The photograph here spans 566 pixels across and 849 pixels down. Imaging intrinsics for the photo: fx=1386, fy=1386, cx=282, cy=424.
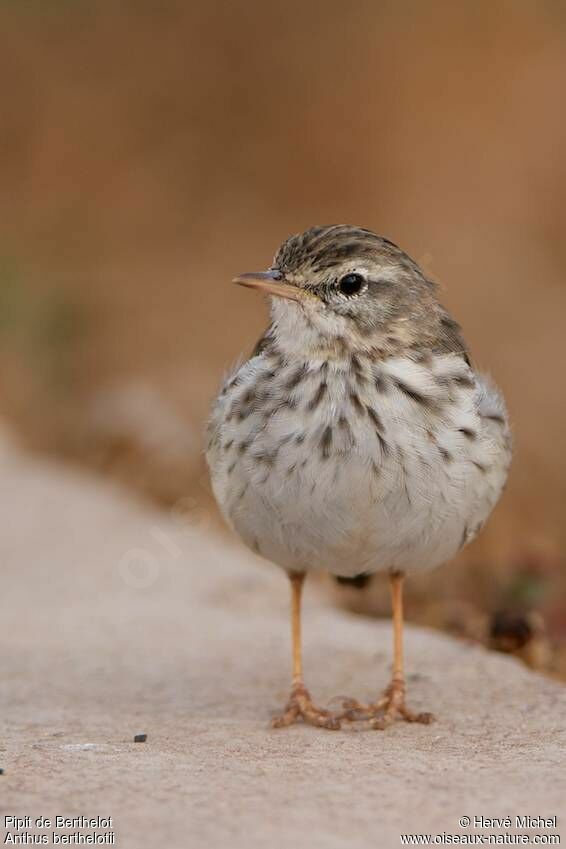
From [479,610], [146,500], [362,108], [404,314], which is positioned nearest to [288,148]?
[362,108]

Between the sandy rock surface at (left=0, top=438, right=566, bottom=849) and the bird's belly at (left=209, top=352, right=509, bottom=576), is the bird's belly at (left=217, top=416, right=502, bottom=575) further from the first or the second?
the sandy rock surface at (left=0, top=438, right=566, bottom=849)

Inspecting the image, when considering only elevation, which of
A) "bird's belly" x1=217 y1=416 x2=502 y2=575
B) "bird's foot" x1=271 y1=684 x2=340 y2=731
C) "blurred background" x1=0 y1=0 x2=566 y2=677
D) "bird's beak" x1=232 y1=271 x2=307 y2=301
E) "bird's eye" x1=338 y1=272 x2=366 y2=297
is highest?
"blurred background" x1=0 y1=0 x2=566 y2=677

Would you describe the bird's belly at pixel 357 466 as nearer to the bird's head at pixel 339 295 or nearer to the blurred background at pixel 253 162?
the bird's head at pixel 339 295

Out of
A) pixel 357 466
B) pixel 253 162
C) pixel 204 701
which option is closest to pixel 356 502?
pixel 357 466

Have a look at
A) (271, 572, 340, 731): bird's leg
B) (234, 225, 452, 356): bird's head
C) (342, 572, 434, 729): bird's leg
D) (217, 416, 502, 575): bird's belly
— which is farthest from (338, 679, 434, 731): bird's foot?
(234, 225, 452, 356): bird's head

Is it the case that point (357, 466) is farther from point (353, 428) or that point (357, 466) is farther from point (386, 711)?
point (386, 711)

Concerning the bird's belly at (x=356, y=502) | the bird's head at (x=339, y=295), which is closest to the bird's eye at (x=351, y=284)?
the bird's head at (x=339, y=295)
